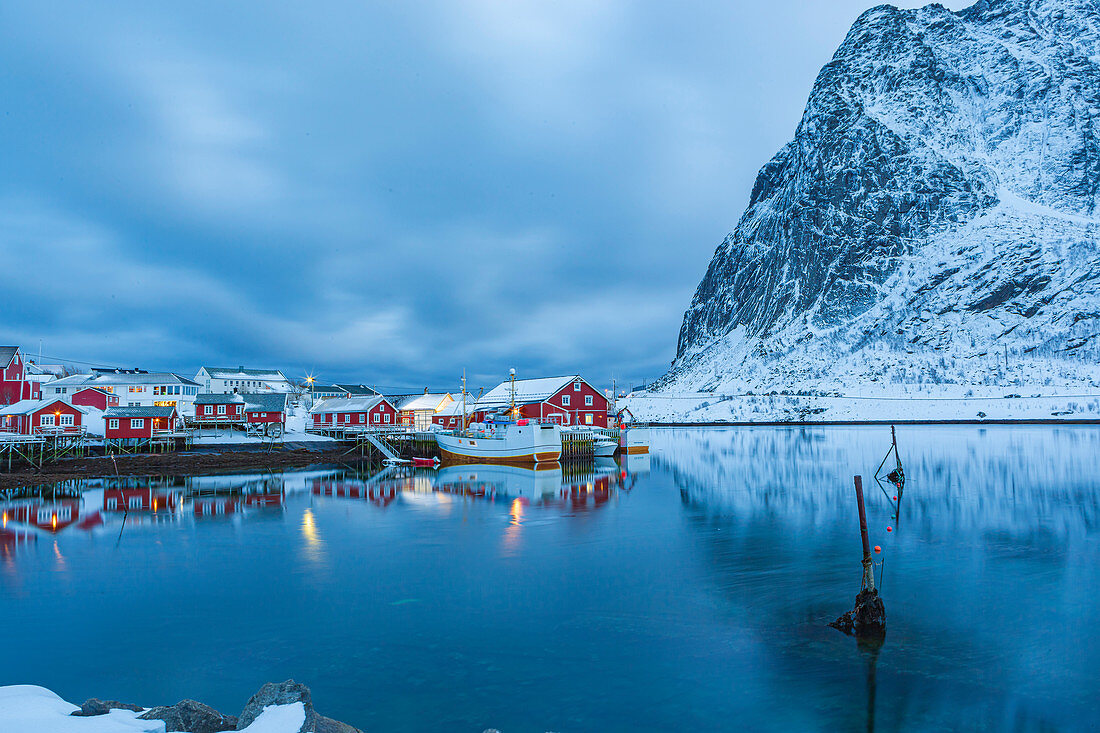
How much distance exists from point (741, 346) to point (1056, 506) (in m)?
161

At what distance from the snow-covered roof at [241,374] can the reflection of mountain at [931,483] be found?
8850cm

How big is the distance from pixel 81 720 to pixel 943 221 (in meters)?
189

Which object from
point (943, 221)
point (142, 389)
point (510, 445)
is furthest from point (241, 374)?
point (943, 221)

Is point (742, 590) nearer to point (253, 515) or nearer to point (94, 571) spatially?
point (94, 571)

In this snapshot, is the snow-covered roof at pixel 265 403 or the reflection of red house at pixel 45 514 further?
the snow-covered roof at pixel 265 403

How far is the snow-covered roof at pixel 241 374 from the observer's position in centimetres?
11538

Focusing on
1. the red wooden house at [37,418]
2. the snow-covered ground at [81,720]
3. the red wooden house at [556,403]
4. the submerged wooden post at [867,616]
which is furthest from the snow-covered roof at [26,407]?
the submerged wooden post at [867,616]

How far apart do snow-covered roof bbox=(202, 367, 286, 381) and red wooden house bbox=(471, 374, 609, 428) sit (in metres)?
64.2

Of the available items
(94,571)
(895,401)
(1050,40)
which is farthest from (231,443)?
(1050,40)

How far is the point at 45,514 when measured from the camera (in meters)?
26.8

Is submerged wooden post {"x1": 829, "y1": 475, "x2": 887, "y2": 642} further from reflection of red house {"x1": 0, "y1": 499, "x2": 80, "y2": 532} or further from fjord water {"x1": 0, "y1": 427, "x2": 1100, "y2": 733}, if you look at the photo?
reflection of red house {"x1": 0, "y1": 499, "x2": 80, "y2": 532}

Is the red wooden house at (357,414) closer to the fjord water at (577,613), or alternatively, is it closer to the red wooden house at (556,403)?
the red wooden house at (556,403)

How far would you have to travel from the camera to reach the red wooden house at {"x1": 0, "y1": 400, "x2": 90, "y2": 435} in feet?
187

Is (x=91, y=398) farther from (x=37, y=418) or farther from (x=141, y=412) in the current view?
(x=141, y=412)
